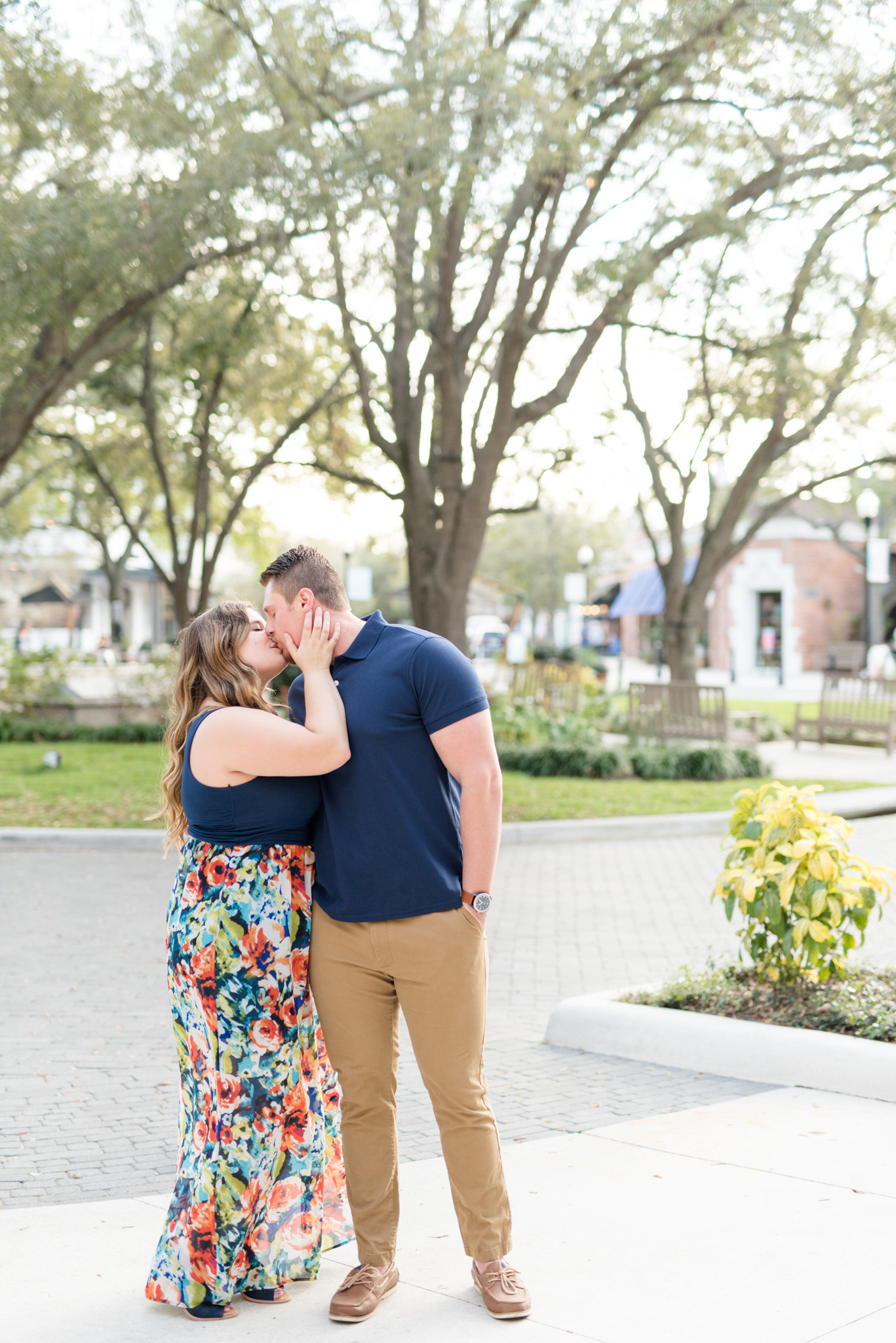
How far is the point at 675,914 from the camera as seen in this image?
8.94 m

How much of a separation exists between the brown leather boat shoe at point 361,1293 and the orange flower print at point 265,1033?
60 cm

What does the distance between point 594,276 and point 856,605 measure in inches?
1379

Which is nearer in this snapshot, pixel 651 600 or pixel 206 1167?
pixel 206 1167

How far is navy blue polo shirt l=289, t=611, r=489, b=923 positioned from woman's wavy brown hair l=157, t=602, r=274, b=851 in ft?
0.88

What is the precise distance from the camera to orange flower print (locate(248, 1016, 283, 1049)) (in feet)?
10.9

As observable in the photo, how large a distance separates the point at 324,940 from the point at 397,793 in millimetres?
425

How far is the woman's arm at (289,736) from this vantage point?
320 cm

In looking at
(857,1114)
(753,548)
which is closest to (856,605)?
(753,548)

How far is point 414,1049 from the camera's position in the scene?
323 cm

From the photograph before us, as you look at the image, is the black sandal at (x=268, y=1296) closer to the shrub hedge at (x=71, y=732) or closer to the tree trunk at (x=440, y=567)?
the tree trunk at (x=440, y=567)

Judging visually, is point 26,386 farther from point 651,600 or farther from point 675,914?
point 651,600

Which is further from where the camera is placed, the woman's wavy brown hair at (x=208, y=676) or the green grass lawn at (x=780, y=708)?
A: the green grass lawn at (x=780, y=708)

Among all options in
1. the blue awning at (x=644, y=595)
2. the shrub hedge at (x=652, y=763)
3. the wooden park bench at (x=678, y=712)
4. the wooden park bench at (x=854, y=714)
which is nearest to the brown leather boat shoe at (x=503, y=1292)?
the shrub hedge at (x=652, y=763)

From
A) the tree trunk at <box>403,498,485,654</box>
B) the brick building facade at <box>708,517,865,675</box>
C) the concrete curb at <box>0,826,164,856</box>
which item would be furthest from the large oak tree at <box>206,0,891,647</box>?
the brick building facade at <box>708,517,865,675</box>
